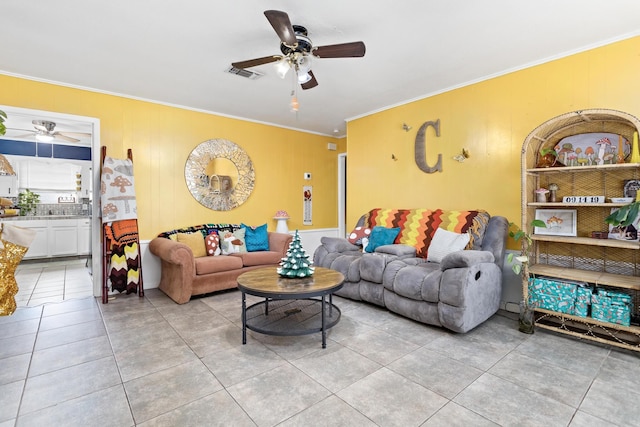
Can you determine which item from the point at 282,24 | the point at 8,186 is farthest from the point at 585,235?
the point at 8,186

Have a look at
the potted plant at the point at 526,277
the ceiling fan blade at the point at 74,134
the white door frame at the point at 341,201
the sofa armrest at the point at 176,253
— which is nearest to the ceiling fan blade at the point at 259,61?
the sofa armrest at the point at 176,253

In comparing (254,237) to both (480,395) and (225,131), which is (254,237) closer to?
(225,131)

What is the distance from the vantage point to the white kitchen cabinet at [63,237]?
613 cm

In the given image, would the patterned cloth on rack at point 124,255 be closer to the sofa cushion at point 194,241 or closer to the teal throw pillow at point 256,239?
the sofa cushion at point 194,241

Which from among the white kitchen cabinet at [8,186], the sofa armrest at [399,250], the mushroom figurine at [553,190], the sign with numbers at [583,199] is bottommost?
the sofa armrest at [399,250]

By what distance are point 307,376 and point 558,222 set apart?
273cm

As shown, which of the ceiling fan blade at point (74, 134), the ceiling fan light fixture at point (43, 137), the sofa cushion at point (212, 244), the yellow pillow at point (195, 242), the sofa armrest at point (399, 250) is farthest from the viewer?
the ceiling fan blade at point (74, 134)

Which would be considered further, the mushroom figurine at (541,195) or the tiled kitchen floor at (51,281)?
the tiled kitchen floor at (51,281)

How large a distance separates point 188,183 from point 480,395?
13.9ft

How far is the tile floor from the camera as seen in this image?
1.72m

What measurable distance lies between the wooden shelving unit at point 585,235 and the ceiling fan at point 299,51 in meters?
1.86

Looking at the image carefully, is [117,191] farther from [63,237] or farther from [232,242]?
[63,237]

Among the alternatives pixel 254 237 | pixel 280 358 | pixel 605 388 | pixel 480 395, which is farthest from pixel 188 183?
pixel 605 388

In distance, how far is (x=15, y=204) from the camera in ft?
20.7
